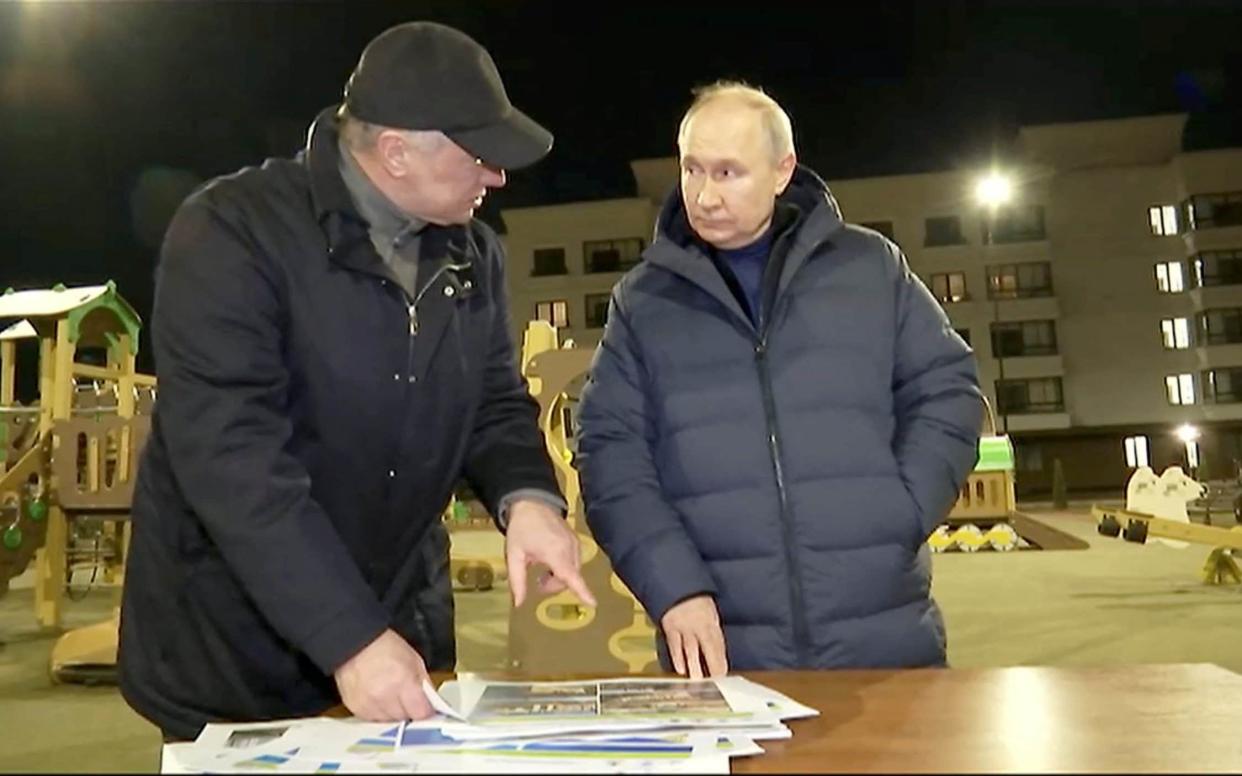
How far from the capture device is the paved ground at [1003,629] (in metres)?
3.77

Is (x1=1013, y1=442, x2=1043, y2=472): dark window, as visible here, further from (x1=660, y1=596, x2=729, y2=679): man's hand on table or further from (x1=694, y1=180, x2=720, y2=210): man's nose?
(x1=660, y1=596, x2=729, y2=679): man's hand on table

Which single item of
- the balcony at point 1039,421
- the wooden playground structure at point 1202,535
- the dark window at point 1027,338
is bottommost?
the wooden playground structure at point 1202,535

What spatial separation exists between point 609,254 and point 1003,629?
2097cm

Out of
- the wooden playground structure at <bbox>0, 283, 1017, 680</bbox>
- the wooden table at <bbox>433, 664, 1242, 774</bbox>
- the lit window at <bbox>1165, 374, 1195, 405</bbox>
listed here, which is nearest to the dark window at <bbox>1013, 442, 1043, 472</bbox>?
the lit window at <bbox>1165, 374, 1195, 405</bbox>

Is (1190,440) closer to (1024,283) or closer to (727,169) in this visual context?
(1024,283)

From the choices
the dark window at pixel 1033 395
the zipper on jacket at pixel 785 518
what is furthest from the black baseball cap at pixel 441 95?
the dark window at pixel 1033 395

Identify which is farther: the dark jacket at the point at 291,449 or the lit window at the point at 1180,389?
the lit window at the point at 1180,389

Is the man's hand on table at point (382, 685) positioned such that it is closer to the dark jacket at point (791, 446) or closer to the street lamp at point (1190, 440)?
the dark jacket at point (791, 446)

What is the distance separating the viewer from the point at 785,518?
1557 millimetres

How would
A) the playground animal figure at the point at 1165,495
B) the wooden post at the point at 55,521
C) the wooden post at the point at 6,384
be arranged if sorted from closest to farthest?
the wooden post at the point at 55,521
the wooden post at the point at 6,384
the playground animal figure at the point at 1165,495

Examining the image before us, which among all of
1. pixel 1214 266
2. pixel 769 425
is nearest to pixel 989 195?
pixel 1214 266

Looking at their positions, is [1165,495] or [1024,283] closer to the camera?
[1165,495]

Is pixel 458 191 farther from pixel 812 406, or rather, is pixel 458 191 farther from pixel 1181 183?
pixel 1181 183

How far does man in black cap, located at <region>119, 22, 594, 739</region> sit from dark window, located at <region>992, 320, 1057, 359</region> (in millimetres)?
24260
